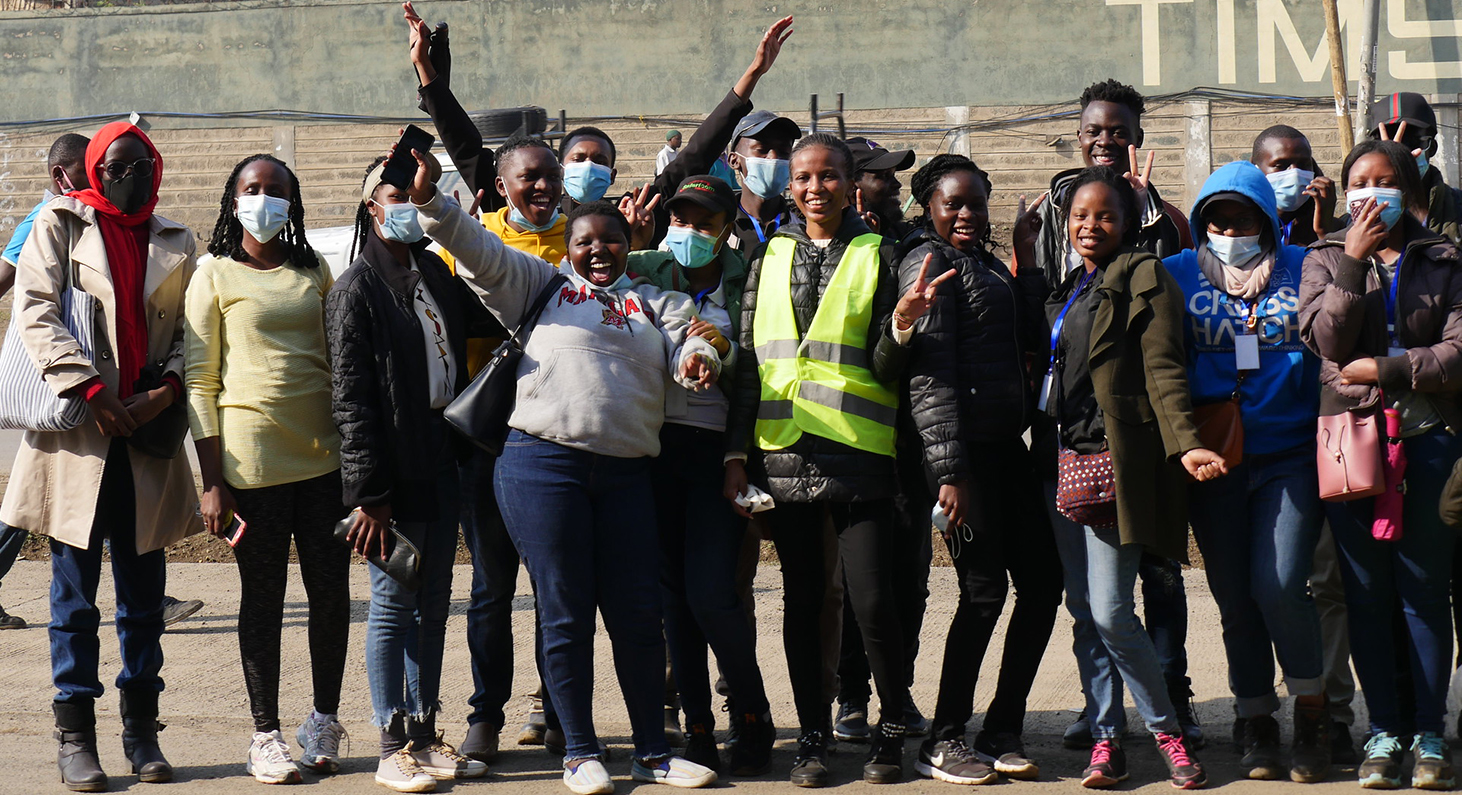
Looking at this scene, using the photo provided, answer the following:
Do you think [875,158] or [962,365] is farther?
[875,158]

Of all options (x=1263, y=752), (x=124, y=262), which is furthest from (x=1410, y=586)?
(x=124, y=262)

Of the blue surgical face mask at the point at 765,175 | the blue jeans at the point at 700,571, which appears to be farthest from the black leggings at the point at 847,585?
the blue surgical face mask at the point at 765,175

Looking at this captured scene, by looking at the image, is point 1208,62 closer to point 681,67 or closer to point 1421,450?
point 681,67

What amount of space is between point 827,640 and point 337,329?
1970 millimetres

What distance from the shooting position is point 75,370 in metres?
4.70

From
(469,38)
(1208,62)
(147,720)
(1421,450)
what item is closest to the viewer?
(1421,450)

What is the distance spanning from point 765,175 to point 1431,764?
2.94 meters

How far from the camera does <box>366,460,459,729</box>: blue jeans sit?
4781 mm

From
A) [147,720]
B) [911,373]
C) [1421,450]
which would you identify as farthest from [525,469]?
[1421,450]

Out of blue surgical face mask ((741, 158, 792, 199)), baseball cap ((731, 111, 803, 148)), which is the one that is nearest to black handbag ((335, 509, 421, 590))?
blue surgical face mask ((741, 158, 792, 199))

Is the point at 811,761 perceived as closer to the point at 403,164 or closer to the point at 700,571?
the point at 700,571

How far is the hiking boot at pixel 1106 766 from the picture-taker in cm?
462

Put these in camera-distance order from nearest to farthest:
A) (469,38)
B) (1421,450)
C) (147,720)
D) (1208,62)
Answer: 1. (1421,450)
2. (147,720)
3. (1208,62)
4. (469,38)

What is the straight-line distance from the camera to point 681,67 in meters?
21.3
